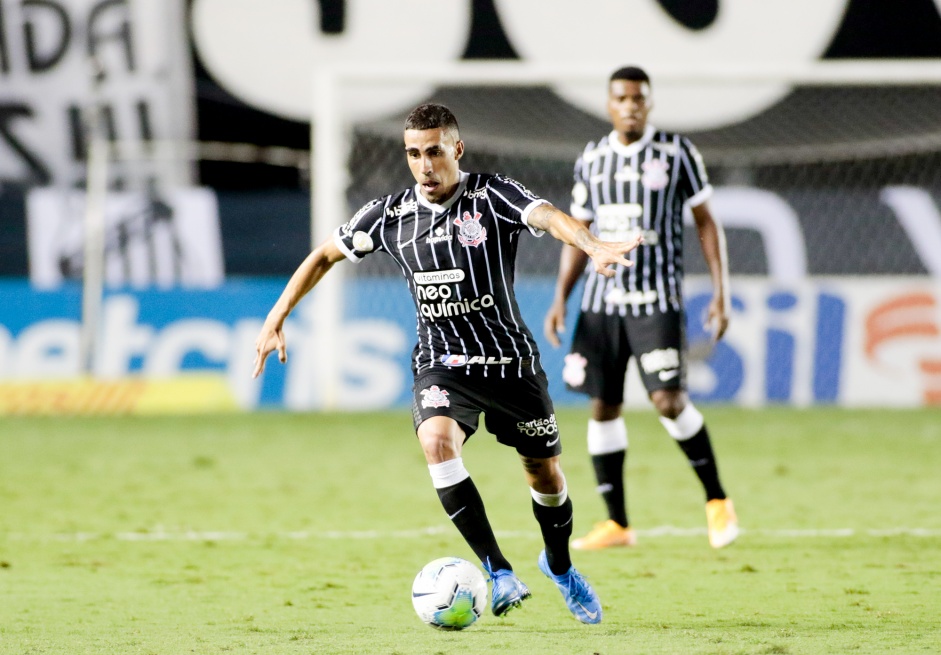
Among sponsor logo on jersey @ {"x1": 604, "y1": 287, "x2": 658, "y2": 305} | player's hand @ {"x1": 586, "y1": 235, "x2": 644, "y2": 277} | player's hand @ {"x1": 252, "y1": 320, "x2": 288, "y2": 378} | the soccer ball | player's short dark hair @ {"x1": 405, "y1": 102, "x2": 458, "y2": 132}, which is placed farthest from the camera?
sponsor logo on jersey @ {"x1": 604, "y1": 287, "x2": 658, "y2": 305}

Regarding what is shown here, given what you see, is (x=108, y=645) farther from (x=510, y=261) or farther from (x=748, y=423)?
(x=748, y=423)

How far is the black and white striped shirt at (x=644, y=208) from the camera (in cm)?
707

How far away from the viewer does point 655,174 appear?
7094mm

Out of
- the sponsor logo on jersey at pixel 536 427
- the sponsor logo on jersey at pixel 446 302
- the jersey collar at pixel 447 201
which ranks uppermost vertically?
the jersey collar at pixel 447 201

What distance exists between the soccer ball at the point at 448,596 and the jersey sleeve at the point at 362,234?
3.87 feet

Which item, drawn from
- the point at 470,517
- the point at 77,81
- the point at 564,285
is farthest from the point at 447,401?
the point at 77,81

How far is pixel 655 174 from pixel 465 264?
2210mm

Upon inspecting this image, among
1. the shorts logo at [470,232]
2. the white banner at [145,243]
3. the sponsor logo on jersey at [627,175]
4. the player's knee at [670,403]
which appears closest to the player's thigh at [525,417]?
the shorts logo at [470,232]

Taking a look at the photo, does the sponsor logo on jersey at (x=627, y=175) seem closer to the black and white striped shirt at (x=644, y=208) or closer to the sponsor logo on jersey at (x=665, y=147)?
the black and white striped shirt at (x=644, y=208)

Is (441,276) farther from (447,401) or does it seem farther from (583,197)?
(583,197)

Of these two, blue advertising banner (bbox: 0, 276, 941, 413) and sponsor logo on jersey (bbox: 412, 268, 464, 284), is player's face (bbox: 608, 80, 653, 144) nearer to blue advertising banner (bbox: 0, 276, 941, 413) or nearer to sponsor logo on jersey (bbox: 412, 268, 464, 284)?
sponsor logo on jersey (bbox: 412, 268, 464, 284)

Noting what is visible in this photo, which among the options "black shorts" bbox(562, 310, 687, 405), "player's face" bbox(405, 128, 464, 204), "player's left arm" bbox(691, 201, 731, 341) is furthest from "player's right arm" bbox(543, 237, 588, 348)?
"player's face" bbox(405, 128, 464, 204)

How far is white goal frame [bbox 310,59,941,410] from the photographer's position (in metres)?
13.0

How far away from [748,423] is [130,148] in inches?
300
